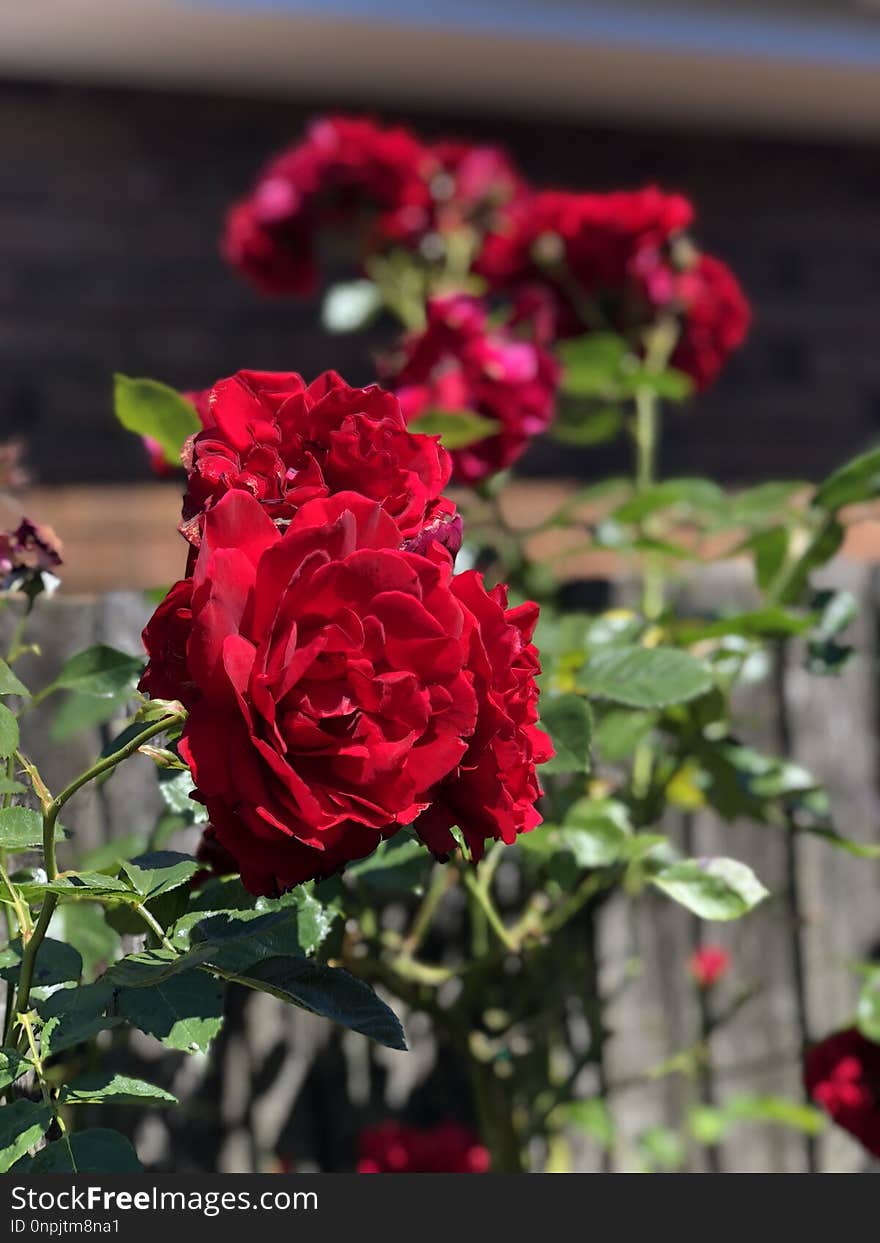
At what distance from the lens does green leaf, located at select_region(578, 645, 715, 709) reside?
115 cm

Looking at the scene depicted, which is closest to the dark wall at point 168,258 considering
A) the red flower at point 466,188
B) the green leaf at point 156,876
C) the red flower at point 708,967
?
the red flower at point 466,188

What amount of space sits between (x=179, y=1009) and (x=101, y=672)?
0.41 metres

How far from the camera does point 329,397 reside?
81 cm

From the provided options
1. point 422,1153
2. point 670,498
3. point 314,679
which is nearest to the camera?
point 314,679

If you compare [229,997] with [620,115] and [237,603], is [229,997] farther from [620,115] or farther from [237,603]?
[620,115]

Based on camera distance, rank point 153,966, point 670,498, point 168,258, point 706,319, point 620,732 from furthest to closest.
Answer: point 168,258
point 706,319
point 670,498
point 620,732
point 153,966

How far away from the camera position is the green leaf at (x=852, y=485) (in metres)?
1.32

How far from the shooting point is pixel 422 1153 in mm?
1642

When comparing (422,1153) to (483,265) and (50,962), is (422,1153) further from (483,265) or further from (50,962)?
(483,265)

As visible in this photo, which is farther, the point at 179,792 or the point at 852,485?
→ the point at 852,485

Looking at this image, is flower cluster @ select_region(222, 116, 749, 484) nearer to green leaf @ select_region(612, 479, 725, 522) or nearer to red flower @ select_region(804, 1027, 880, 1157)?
green leaf @ select_region(612, 479, 725, 522)

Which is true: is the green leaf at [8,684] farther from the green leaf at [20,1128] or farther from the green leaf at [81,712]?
the green leaf at [81,712]

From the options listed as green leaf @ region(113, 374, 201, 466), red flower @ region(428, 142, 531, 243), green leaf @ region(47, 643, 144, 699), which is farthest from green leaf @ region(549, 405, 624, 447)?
green leaf @ region(47, 643, 144, 699)

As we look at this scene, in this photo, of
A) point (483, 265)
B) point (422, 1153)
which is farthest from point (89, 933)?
point (483, 265)
